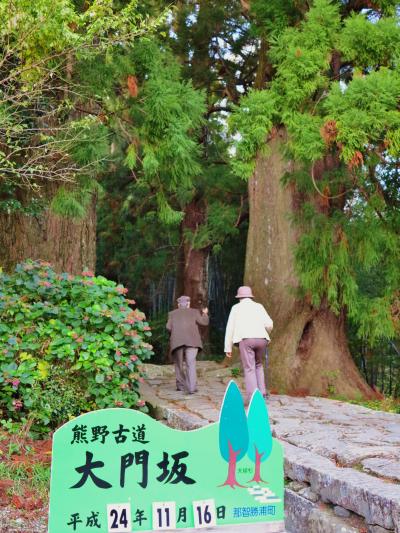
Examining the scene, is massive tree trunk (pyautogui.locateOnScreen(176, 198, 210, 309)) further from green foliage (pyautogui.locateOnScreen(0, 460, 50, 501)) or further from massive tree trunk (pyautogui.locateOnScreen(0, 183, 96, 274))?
green foliage (pyautogui.locateOnScreen(0, 460, 50, 501))

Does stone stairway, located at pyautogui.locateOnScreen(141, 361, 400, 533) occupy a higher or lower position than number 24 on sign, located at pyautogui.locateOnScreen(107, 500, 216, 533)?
lower

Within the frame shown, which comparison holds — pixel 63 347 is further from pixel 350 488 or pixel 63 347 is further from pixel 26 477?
pixel 350 488

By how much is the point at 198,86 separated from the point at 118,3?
5481 mm

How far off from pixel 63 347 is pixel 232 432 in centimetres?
381

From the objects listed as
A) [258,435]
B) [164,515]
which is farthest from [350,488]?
[164,515]

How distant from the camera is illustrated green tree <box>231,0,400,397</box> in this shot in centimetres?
771

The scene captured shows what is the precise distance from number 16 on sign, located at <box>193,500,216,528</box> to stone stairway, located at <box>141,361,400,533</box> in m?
1.53

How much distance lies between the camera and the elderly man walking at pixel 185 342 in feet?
30.3

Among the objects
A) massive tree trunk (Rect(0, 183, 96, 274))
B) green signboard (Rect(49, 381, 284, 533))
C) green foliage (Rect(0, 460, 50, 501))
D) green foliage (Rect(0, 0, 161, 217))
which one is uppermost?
green foliage (Rect(0, 0, 161, 217))

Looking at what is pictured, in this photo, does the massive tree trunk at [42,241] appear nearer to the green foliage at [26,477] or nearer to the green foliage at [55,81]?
the green foliage at [55,81]

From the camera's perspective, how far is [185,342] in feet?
30.3

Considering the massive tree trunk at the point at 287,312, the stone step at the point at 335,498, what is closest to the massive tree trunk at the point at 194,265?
the massive tree trunk at the point at 287,312

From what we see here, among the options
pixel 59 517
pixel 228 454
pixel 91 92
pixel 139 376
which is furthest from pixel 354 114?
pixel 59 517

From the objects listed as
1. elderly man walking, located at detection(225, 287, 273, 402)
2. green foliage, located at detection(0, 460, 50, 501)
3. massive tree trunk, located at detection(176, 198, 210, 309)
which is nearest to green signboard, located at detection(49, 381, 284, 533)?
green foliage, located at detection(0, 460, 50, 501)
